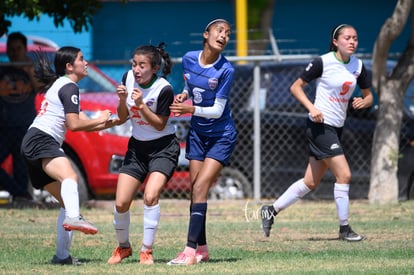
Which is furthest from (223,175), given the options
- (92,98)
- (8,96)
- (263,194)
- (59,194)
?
(59,194)

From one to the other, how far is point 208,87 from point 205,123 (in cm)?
32

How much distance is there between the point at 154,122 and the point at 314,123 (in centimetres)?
260

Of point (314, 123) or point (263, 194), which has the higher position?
point (314, 123)

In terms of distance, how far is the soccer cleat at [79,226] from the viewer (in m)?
7.79

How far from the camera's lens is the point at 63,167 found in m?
8.15

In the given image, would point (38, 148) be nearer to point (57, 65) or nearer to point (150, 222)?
point (57, 65)

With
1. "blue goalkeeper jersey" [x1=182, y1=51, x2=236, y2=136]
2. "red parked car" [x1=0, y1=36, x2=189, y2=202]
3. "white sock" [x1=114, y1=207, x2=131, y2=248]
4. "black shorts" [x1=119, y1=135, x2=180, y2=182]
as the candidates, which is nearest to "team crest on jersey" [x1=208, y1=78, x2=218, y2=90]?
"blue goalkeeper jersey" [x1=182, y1=51, x2=236, y2=136]

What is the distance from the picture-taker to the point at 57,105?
8.28 m

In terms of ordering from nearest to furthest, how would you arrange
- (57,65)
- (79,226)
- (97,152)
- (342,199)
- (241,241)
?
(79,226) → (57,65) → (241,241) → (342,199) → (97,152)

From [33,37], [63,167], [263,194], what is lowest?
[263,194]

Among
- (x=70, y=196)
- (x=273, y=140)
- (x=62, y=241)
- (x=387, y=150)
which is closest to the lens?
(x=70, y=196)

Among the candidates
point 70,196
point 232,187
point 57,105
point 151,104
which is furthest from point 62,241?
point 232,187

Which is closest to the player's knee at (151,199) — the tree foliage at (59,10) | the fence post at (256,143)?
the tree foliage at (59,10)

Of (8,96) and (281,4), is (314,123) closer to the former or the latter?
(8,96)
